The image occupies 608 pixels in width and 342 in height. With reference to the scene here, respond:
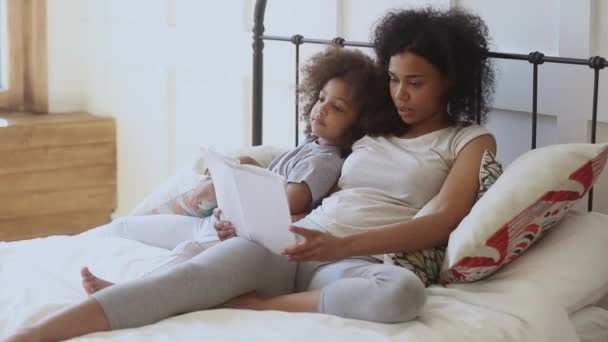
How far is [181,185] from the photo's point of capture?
2.36 meters

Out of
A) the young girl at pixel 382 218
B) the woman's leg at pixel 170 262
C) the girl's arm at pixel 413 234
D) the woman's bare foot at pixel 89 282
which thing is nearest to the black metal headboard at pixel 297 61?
the young girl at pixel 382 218

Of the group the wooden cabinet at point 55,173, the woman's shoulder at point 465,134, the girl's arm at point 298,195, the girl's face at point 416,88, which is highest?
the girl's face at point 416,88

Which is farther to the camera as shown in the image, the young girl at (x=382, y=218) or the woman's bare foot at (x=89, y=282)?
the woman's bare foot at (x=89, y=282)

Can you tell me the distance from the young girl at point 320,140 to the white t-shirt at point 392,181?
6 centimetres

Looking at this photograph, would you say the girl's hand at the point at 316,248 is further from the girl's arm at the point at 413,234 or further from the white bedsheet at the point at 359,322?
the white bedsheet at the point at 359,322

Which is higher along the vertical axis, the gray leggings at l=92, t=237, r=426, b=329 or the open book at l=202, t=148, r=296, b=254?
the open book at l=202, t=148, r=296, b=254

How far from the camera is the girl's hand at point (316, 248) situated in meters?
1.71

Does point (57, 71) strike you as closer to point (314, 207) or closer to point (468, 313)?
point (314, 207)

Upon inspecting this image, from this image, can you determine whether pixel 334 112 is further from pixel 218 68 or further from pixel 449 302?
pixel 218 68

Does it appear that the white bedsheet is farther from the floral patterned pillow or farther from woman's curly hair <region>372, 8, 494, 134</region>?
woman's curly hair <region>372, 8, 494, 134</region>

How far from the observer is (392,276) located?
1.60 meters

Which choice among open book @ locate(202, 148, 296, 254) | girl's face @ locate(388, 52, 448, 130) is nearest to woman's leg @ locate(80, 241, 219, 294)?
open book @ locate(202, 148, 296, 254)

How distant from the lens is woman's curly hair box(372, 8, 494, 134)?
193 centimetres

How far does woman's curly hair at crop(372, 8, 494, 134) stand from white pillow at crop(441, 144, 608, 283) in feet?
0.96
